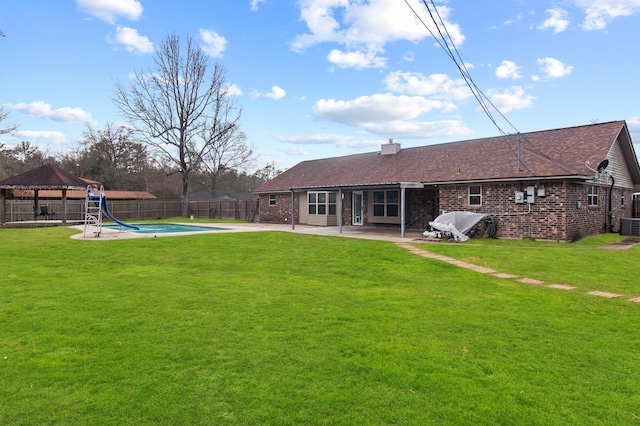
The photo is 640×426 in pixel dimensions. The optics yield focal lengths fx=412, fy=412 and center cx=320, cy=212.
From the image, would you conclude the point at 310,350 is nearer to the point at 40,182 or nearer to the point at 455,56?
Result: the point at 455,56

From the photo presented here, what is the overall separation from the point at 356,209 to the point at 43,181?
15.6m

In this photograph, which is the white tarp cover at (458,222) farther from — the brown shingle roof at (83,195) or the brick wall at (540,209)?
the brown shingle roof at (83,195)

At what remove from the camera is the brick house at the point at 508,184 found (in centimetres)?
1433

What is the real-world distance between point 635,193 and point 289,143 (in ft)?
84.9

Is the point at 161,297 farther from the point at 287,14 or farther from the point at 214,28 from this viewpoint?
the point at 214,28

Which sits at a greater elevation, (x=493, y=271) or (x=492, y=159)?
(x=492, y=159)

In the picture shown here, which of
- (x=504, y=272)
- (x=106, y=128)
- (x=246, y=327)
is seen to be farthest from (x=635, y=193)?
(x=106, y=128)

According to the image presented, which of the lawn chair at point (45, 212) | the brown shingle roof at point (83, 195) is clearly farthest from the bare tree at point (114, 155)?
the lawn chair at point (45, 212)

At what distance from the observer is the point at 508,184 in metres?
15.1

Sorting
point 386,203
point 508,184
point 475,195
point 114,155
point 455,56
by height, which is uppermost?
point 114,155

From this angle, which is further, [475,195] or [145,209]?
[145,209]

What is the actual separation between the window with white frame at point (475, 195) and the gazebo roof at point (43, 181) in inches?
699

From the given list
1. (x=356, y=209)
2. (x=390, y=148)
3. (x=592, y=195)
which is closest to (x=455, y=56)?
(x=592, y=195)

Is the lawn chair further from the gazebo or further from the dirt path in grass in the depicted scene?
the dirt path in grass
